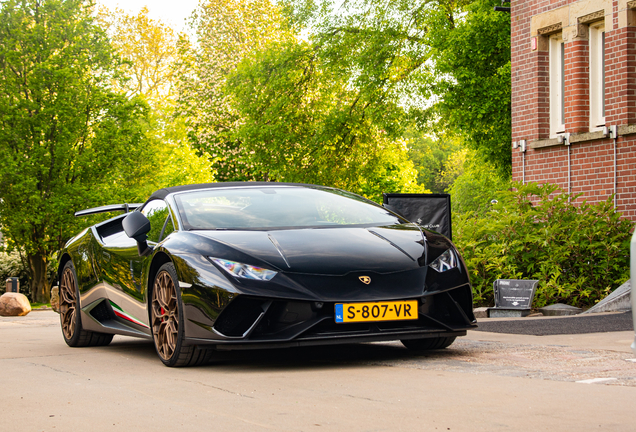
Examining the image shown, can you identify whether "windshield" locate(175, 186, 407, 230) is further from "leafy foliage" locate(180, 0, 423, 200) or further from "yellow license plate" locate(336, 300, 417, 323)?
"leafy foliage" locate(180, 0, 423, 200)

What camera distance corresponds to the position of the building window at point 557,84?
16.0 metres

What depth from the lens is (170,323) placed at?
20.2 feet

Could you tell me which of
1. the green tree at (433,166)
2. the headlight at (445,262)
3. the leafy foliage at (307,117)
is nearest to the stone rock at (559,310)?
the headlight at (445,262)

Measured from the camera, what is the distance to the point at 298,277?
5.66 meters

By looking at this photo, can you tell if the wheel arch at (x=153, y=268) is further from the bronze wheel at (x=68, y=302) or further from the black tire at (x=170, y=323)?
the bronze wheel at (x=68, y=302)

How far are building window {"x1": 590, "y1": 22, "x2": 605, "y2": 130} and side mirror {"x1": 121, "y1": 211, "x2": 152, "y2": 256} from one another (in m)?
10.5

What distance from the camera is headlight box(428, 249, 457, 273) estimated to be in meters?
6.07

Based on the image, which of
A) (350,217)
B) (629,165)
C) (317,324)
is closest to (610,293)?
(629,165)

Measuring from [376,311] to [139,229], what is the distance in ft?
6.90

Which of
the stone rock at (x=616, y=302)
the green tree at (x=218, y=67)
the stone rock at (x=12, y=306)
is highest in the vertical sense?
the green tree at (x=218, y=67)

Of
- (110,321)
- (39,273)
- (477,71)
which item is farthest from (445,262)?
(39,273)

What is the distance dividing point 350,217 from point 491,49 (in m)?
15.9

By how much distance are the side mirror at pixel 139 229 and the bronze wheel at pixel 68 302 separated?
1.90 meters

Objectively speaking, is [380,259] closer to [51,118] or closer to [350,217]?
[350,217]
